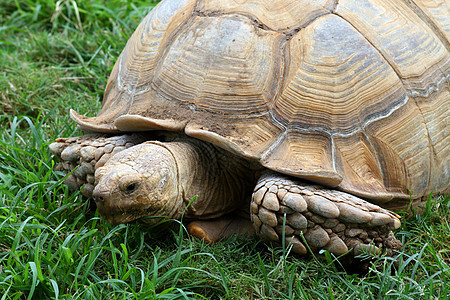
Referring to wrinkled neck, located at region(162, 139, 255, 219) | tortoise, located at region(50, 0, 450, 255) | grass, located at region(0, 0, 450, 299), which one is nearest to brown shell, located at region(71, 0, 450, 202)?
tortoise, located at region(50, 0, 450, 255)

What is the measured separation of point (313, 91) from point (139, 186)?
1074mm

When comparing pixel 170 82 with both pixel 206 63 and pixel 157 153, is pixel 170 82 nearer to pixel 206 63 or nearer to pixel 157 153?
pixel 206 63

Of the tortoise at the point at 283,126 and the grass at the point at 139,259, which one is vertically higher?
the tortoise at the point at 283,126

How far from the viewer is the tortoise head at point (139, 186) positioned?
8.96ft

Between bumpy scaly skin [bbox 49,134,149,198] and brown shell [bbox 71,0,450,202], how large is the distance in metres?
0.10

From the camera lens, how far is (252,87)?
309 cm

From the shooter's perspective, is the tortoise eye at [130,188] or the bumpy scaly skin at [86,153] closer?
the tortoise eye at [130,188]

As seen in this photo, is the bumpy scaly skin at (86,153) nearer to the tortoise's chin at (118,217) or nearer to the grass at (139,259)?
the grass at (139,259)

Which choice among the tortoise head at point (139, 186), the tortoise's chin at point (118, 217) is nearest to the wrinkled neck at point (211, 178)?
the tortoise head at point (139, 186)

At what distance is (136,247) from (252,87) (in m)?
1.07

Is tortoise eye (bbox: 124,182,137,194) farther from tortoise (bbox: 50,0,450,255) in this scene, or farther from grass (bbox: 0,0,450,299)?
grass (bbox: 0,0,450,299)

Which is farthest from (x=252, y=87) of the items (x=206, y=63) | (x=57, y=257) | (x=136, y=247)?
(x=57, y=257)

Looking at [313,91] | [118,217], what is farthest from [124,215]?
[313,91]

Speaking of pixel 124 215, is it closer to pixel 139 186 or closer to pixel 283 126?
pixel 139 186
